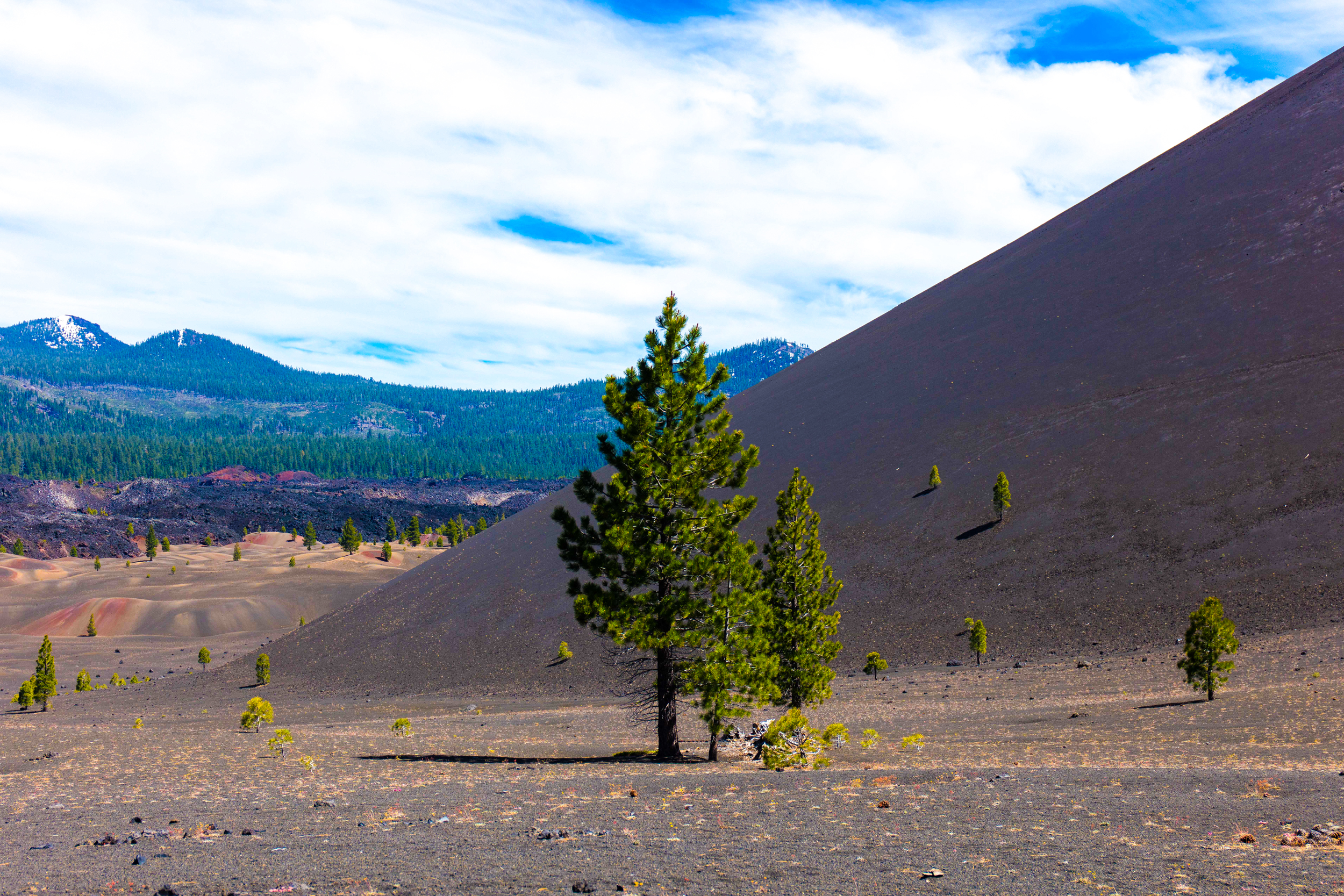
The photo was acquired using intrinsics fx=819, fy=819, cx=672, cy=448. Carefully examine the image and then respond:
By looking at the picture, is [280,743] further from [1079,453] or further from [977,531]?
[1079,453]

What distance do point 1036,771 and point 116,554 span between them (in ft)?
516

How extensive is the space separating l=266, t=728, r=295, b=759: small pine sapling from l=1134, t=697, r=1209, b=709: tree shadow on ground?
2443 cm

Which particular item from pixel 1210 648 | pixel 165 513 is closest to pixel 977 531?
pixel 1210 648

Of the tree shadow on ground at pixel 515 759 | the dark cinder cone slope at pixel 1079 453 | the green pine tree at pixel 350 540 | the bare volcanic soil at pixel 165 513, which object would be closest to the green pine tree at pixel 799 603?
the tree shadow on ground at pixel 515 759

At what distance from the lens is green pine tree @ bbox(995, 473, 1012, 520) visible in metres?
50.0

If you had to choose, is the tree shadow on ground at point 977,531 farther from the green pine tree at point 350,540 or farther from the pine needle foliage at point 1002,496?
the green pine tree at point 350,540

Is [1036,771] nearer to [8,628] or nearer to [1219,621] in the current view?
[1219,621]

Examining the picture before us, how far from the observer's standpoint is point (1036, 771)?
14797mm

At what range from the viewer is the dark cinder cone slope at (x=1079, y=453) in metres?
41.5

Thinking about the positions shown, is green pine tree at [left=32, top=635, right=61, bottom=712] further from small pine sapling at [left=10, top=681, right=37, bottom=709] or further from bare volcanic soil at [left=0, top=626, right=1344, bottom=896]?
bare volcanic soil at [left=0, top=626, right=1344, bottom=896]

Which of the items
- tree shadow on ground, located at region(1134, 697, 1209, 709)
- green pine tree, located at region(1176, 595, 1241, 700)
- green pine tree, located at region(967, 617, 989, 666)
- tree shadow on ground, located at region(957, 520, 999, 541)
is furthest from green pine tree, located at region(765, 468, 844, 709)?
tree shadow on ground, located at region(957, 520, 999, 541)

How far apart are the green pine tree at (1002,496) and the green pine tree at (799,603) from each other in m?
24.3

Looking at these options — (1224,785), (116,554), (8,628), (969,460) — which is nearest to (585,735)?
(1224,785)

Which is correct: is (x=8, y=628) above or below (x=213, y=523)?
below
